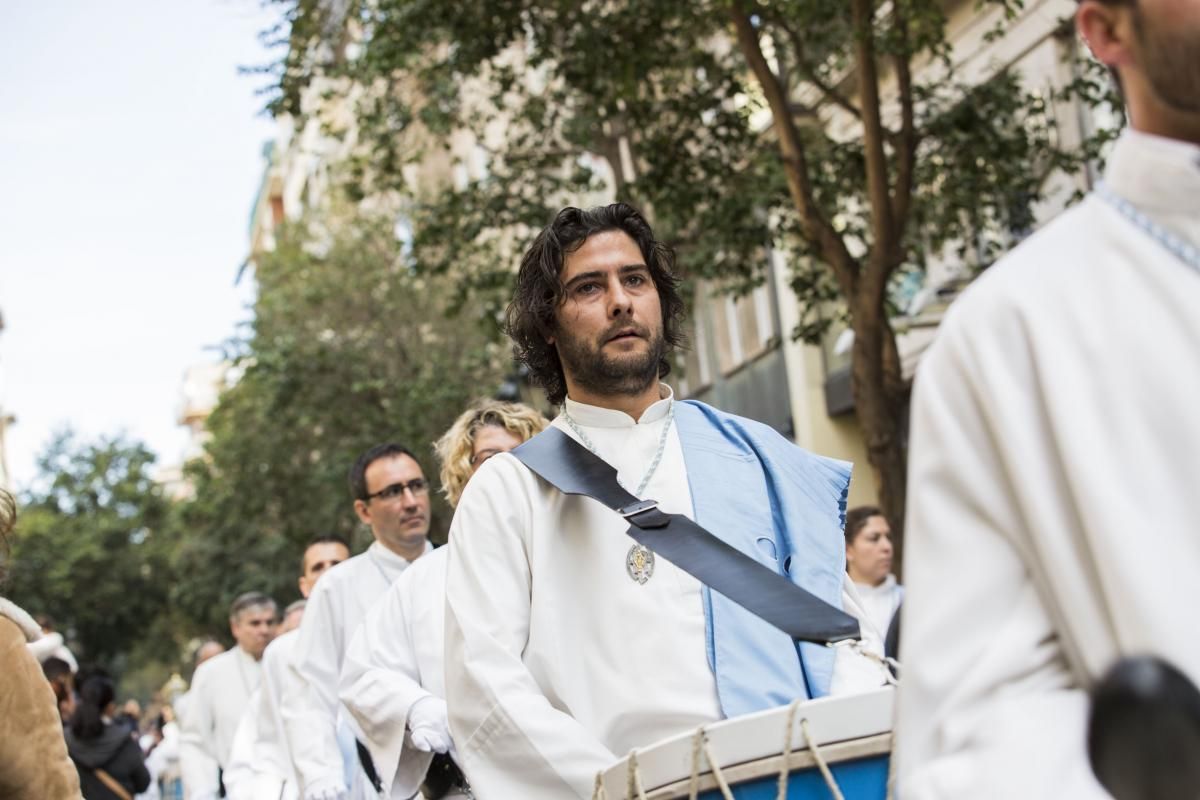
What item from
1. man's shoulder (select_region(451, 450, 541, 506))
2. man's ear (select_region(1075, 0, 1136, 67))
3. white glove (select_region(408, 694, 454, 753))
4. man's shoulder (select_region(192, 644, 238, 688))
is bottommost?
man's shoulder (select_region(192, 644, 238, 688))

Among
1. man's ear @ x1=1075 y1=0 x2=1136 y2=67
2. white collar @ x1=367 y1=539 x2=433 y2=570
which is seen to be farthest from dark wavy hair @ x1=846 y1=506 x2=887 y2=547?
man's ear @ x1=1075 y1=0 x2=1136 y2=67

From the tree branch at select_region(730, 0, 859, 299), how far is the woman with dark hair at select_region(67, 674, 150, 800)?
6.28m

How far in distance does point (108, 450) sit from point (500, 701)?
58.8m

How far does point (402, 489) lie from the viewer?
27.3 feet

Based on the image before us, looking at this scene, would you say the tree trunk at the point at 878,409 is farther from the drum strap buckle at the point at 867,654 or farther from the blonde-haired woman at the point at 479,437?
the drum strap buckle at the point at 867,654

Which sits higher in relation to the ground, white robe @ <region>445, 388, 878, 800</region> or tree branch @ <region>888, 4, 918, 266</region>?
tree branch @ <region>888, 4, 918, 266</region>

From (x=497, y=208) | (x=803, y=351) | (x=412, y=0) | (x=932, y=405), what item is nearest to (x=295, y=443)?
(x=803, y=351)

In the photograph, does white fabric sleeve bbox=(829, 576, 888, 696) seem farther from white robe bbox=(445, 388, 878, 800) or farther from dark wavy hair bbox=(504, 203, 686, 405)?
dark wavy hair bbox=(504, 203, 686, 405)

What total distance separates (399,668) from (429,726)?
99 centimetres

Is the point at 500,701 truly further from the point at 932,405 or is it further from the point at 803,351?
the point at 803,351

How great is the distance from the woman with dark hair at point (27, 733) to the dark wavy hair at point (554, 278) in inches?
60.5

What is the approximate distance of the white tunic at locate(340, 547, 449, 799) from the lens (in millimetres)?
5801

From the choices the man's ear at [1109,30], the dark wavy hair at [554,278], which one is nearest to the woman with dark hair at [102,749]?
the dark wavy hair at [554,278]

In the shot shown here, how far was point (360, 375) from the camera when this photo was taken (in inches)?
1116
